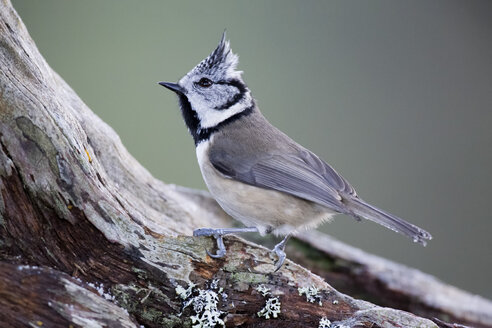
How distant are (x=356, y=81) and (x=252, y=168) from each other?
476 centimetres

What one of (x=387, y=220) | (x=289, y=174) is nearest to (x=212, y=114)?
(x=289, y=174)

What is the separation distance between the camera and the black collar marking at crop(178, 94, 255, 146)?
3.86 m

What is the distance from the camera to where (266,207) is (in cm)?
340

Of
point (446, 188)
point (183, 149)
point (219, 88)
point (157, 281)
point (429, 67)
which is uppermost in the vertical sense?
point (429, 67)

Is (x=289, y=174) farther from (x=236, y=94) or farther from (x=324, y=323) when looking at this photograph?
(x=324, y=323)

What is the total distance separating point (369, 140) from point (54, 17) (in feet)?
15.0

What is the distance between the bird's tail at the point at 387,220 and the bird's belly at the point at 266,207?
0.48ft

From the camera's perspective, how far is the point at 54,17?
7.91 metres

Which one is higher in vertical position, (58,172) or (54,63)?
(54,63)

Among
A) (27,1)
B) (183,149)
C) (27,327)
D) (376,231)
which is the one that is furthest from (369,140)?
(27,327)

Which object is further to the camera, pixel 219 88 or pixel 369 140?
pixel 369 140

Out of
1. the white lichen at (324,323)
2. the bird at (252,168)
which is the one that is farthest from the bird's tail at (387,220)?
the white lichen at (324,323)

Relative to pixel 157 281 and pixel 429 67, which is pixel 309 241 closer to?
pixel 157 281

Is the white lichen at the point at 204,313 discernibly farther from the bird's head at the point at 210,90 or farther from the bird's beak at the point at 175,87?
the bird's beak at the point at 175,87
